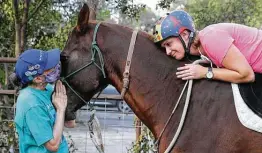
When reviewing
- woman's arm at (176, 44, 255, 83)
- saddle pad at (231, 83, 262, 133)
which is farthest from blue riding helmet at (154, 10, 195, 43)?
saddle pad at (231, 83, 262, 133)

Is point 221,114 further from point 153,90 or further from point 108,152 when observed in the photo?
point 108,152

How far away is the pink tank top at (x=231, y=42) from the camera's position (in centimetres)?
299

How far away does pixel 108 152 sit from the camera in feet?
27.9

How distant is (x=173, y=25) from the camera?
316 cm

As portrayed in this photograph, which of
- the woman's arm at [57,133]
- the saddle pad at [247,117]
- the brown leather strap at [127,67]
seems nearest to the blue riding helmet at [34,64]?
the woman's arm at [57,133]

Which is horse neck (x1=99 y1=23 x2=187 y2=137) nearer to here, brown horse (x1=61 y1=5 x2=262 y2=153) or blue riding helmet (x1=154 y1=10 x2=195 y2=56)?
brown horse (x1=61 y1=5 x2=262 y2=153)

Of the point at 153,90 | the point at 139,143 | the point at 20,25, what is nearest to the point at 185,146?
the point at 153,90

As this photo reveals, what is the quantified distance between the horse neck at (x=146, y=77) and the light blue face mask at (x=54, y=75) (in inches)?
13.8

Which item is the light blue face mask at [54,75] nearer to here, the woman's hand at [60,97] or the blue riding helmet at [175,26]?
the woman's hand at [60,97]

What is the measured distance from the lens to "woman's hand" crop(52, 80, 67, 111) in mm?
Result: 3391

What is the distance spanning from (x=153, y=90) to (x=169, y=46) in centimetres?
32

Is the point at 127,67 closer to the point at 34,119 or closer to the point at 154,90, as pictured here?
the point at 154,90

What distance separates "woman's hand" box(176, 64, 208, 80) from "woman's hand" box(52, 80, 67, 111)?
2.85 ft

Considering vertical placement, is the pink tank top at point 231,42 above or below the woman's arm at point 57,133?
above
